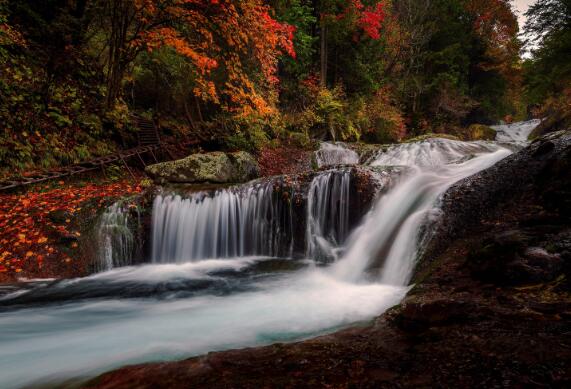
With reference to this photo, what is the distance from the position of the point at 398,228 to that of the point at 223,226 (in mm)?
3661

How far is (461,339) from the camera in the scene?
68.7 inches

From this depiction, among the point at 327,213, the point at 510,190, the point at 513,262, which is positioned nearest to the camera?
the point at 513,262

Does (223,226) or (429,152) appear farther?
(429,152)

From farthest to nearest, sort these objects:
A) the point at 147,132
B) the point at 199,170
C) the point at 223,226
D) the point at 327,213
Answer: the point at 147,132 → the point at 199,170 → the point at 223,226 → the point at 327,213

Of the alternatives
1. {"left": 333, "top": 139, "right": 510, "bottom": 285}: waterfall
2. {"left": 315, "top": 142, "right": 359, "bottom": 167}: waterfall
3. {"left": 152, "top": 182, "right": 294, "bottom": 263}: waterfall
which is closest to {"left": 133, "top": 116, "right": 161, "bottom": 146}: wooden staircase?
{"left": 152, "top": 182, "right": 294, "bottom": 263}: waterfall

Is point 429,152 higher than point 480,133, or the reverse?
point 480,133

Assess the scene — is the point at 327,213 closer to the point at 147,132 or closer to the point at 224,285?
the point at 224,285

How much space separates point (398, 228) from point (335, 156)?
25.4 feet

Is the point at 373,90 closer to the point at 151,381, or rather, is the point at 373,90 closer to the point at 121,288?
the point at 121,288

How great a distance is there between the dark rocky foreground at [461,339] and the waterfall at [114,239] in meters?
4.69

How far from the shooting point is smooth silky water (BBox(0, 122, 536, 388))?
310cm

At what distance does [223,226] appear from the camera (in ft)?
22.5

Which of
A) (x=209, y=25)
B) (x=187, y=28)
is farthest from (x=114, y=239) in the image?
(x=187, y=28)

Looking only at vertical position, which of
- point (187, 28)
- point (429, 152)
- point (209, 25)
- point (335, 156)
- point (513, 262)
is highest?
point (187, 28)
